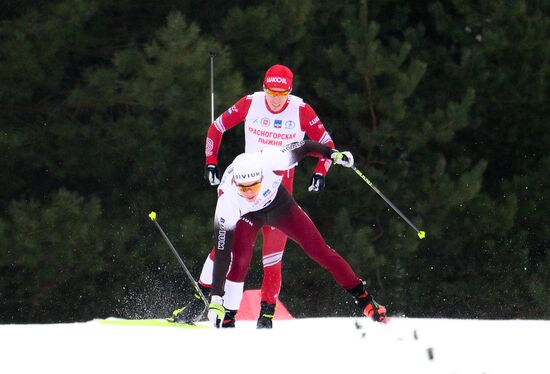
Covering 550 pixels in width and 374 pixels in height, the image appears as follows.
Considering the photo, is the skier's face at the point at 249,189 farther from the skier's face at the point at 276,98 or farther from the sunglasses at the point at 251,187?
the skier's face at the point at 276,98

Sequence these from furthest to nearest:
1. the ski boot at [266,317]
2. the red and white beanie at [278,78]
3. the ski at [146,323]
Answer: the red and white beanie at [278,78], the ski boot at [266,317], the ski at [146,323]

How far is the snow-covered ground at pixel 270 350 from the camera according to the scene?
5.22 m

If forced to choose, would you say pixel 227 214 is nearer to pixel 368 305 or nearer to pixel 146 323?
pixel 146 323

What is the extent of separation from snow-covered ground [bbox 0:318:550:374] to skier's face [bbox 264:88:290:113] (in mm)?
1607

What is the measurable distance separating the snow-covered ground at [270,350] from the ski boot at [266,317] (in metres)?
0.52

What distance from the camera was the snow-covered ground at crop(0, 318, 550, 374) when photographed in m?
5.22

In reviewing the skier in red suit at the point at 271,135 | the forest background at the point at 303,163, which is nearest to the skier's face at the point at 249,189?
the skier in red suit at the point at 271,135

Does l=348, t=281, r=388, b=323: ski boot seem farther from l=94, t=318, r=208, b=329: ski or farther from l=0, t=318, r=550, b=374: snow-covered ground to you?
l=94, t=318, r=208, b=329: ski

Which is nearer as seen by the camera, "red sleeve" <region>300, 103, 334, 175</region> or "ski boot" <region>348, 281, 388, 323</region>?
"ski boot" <region>348, 281, 388, 323</region>

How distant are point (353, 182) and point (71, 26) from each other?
4015mm

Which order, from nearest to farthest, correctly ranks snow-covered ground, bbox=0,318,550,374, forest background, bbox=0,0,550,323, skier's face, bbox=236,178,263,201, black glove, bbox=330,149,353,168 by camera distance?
1. snow-covered ground, bbox=0,318,550,374
2. skier's face, bbox=236,178,263,201
3. black glove, bbox=330,149,353,168
4. forest background, bbox=0,0,550,323

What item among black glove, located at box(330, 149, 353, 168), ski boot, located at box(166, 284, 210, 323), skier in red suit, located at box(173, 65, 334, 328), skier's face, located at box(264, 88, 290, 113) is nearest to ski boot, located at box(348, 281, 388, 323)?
skier in red suit, located at box(173, 65, 334, 328)

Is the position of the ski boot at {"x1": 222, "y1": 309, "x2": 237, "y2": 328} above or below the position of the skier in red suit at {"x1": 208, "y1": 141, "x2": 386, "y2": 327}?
below

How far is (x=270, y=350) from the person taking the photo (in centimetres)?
559
